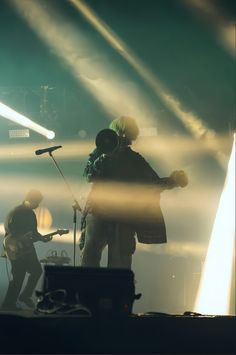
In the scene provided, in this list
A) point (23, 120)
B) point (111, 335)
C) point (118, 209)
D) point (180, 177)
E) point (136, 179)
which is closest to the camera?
point (111, 335)

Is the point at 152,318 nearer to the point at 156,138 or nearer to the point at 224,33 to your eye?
the point at 224,33

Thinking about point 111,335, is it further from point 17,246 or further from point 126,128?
point 17,246

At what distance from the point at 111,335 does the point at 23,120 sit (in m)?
7.93

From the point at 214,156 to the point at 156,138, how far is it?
102cm

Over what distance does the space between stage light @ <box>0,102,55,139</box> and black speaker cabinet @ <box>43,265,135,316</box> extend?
7336mm

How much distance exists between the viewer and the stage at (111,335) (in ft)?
4.85

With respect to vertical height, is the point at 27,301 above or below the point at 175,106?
below

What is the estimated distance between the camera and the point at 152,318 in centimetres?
160

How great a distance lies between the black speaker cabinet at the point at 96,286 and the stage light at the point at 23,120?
7.34 metres

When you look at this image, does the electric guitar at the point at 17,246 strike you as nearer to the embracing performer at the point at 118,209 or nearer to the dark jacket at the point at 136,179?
the embracing performer at the point at 118,209

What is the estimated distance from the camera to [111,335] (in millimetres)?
1526

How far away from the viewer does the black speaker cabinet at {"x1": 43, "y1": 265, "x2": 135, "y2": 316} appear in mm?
1915

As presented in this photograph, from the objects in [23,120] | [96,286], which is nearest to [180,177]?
[96,286]

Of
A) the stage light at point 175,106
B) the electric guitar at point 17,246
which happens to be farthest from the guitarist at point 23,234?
the stage light at point 175,106
